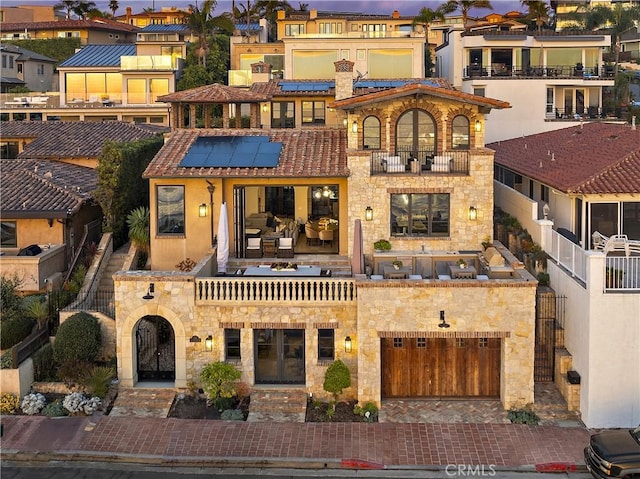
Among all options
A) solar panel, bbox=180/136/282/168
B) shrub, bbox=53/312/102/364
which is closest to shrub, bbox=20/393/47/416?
shrub, bbox=53/312/102/364

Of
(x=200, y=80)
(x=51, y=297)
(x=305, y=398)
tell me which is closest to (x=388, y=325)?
(x=305, y=398)

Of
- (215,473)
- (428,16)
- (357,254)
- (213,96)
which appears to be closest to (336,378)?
(357,254)

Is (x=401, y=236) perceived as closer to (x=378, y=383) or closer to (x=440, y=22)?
(x=378, y=383)

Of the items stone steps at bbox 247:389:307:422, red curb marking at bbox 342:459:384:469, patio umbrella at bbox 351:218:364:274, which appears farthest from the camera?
patio umbrella at bbox 351:218:364:274

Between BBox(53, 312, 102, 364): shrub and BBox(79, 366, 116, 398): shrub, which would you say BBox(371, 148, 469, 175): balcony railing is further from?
BBox(79, 366, 116, 398): shrub

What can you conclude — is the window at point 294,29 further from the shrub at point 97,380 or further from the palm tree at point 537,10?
the shrub at point 97,380

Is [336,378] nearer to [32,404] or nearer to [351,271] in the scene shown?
[351,271]

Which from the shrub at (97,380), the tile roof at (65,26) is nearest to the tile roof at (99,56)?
the tile roof at (65,26)
